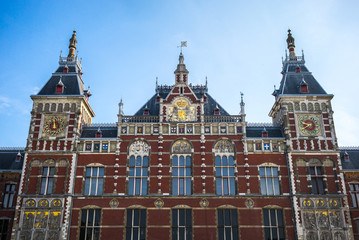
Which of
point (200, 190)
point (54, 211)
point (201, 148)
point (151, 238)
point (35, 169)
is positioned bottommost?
point (151, 238)

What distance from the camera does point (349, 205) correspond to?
116ft

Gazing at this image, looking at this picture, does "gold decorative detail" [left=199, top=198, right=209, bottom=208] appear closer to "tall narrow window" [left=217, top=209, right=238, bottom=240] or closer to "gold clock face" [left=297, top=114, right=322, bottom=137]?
"tall narrow window" [left=217, top=209, right=238, bottom=240]

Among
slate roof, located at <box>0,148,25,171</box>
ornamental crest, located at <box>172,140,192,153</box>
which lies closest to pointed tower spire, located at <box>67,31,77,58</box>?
slate roof, located at <box>0,148,25,171</box>

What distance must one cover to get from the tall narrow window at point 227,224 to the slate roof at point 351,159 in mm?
Answer: 14188

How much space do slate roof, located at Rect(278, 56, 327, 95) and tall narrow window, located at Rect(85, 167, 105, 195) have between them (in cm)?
2171

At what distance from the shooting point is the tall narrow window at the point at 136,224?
32.2 meters

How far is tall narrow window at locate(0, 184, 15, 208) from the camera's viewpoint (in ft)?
119

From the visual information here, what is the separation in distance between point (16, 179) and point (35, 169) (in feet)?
Result: 15.5

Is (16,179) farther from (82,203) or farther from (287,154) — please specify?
(287,154)

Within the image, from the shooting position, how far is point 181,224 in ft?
107

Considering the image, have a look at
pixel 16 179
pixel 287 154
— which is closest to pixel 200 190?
pixel 287 154

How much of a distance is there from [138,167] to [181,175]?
4.48 meters

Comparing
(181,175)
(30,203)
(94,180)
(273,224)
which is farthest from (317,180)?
(30,203)

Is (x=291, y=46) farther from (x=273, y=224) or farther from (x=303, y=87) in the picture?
(x=273, y=224)
